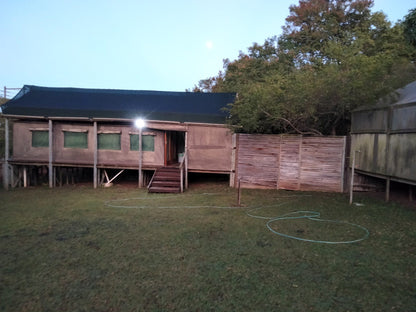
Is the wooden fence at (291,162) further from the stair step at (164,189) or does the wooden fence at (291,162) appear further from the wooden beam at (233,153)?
the stair step at (164,189)

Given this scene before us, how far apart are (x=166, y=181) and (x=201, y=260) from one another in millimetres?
6498

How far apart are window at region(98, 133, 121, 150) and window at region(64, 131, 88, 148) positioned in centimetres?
62

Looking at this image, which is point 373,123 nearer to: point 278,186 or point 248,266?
point 278,186

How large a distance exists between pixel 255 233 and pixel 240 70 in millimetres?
14882

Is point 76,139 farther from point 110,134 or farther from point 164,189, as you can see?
point 164,189

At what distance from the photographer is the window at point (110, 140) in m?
11.6

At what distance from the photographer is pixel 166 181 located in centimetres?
1044

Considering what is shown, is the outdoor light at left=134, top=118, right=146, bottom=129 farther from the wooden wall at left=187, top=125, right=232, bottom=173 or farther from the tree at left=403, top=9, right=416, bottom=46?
the tree at left=403, top=9, right=416, bottom=46

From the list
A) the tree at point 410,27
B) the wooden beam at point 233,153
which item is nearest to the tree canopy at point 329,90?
the tree at point 410,27

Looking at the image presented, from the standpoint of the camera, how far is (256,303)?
3.02 meters

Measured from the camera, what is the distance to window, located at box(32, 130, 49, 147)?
11.6 m

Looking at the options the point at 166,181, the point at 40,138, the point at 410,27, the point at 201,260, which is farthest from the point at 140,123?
the point at 410,27

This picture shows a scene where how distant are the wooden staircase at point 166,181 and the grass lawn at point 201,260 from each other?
2409 mm

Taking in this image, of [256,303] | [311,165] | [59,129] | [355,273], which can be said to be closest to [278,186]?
[311,165]
